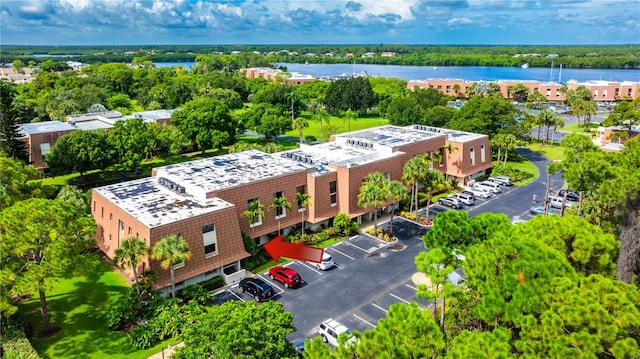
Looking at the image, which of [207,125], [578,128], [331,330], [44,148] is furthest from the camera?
[578,128]

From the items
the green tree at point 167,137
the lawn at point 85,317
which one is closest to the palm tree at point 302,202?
the lawn at point 85,317

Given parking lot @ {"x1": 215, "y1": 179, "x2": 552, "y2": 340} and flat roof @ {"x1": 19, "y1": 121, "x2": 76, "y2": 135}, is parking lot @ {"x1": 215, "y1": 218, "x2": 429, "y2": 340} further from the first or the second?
flat roof @ {"x1": 19, "y1": 121, "x2": 76, "y2": 135}

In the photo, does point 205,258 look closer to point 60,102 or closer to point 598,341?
point 598,341

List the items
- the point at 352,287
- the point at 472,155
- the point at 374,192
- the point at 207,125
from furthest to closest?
the point at 207,125 < the point at 472,155 < the point at 374,192 < the point at 352,287

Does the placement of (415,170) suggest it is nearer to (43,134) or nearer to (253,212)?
(253,212)

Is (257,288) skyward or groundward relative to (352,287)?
skyward

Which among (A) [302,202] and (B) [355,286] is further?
(A) [302,202]

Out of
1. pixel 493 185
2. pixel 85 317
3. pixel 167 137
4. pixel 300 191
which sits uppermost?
pixel 167 137

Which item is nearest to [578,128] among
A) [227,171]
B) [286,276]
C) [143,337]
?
[227,171]
